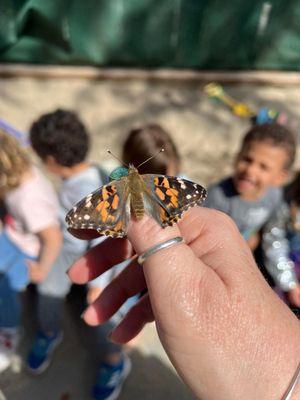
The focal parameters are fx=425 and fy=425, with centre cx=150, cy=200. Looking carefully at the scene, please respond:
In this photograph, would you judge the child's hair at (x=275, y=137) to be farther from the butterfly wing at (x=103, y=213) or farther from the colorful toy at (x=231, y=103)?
the colorful toy at (x=231, y=103)

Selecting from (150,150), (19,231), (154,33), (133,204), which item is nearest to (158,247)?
(133,204)

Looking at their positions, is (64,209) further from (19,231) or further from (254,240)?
(254,240)

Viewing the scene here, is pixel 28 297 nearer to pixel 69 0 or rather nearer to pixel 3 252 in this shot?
pixel 3 252

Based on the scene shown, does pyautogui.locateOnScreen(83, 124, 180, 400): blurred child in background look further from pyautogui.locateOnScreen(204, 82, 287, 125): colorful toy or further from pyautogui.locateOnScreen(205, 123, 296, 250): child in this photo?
pyautogui.locateOnScreen(204, 82, 287, 125): colorful toy

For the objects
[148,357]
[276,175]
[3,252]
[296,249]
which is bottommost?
[148,357]

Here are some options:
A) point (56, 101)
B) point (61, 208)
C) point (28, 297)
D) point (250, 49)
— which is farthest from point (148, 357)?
point (250, 49)

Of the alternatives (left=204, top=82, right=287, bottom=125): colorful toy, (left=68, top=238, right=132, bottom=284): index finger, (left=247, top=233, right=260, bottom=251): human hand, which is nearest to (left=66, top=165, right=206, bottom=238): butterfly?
(left=68, top=238, right=132, bottom=284): index finger
